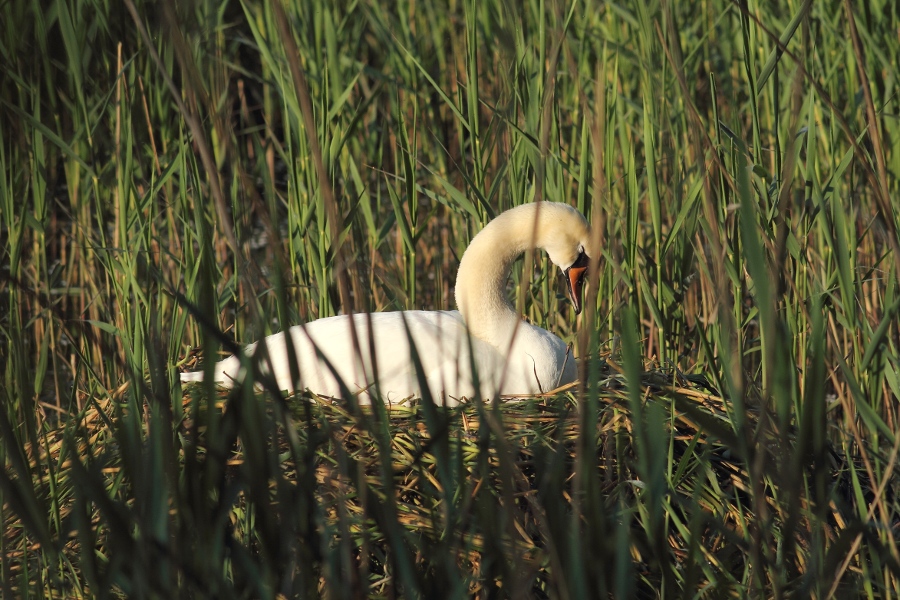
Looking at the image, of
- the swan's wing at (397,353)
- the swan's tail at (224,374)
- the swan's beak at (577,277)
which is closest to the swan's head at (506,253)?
the swan's beak at (577,277)

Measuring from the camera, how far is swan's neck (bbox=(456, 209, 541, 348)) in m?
→ 2.62

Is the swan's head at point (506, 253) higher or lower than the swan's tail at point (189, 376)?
higher

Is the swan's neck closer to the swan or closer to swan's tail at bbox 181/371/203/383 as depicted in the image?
the swan

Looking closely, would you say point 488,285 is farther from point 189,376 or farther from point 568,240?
point 189,376

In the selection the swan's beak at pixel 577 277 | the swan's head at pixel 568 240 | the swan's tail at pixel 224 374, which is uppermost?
the swan's head at pixel 568 240

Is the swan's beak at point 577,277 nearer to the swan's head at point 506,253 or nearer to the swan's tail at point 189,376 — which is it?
the swan's head at point 506,253

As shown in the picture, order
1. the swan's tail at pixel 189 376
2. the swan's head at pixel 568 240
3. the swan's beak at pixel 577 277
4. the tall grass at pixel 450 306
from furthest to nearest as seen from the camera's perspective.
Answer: the swan's beak at pixel 577 277, the swan's head at pixel 568 240, the swan's tail at pixel 189 376, the tall grass at pixel 450 306

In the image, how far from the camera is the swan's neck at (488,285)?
262 centimetres

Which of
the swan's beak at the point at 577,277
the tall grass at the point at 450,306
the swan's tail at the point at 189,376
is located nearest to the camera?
the tall grass at the point at 450,306

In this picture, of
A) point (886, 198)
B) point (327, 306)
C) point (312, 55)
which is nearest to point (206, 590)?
point (886, 198)

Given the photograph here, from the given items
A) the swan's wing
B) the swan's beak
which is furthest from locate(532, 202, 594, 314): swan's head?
the swan's wing

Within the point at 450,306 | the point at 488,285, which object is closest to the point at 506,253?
the point at 488,285

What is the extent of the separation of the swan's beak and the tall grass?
0.07m

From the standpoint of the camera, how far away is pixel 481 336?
2674 millimetres
